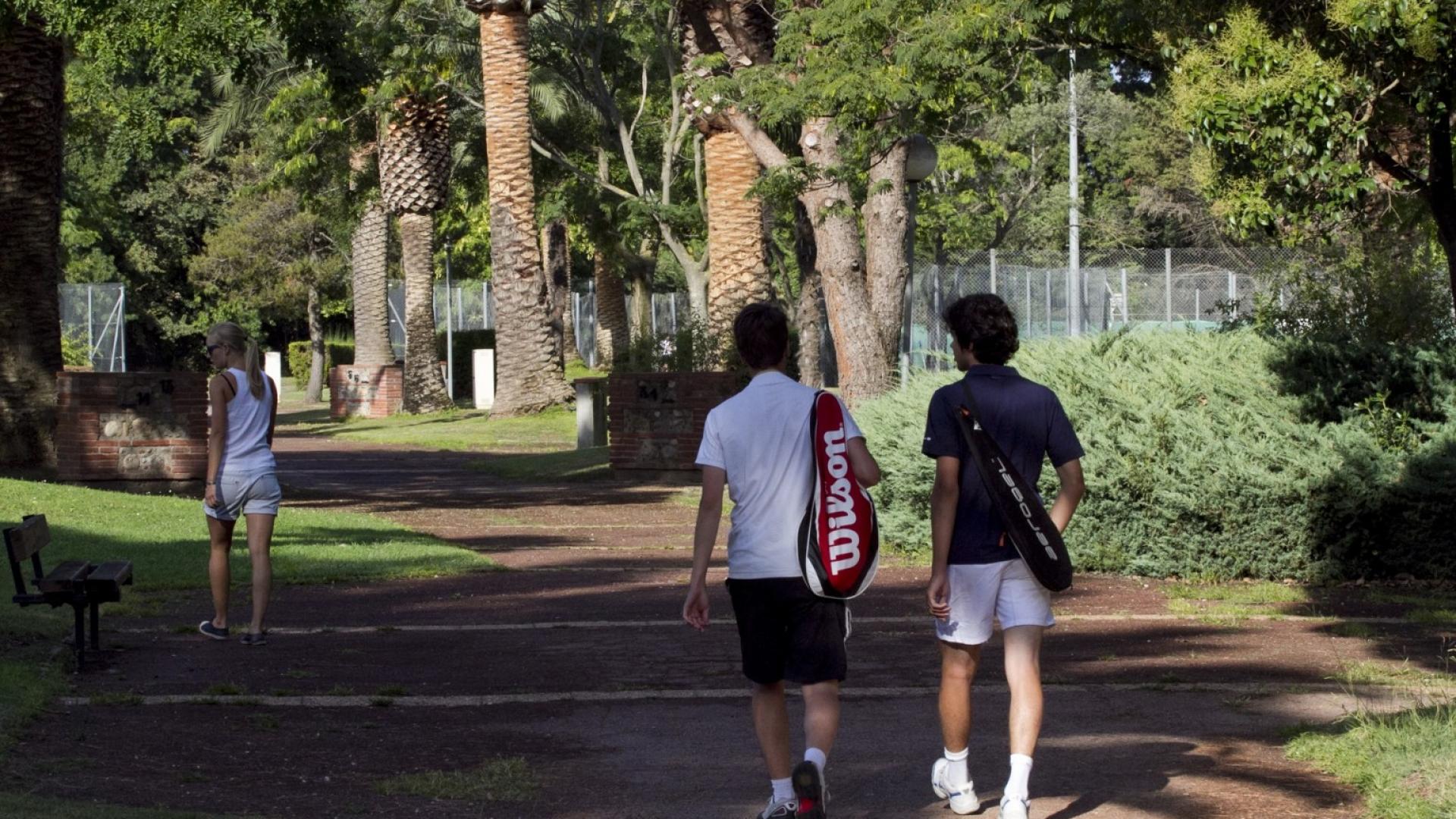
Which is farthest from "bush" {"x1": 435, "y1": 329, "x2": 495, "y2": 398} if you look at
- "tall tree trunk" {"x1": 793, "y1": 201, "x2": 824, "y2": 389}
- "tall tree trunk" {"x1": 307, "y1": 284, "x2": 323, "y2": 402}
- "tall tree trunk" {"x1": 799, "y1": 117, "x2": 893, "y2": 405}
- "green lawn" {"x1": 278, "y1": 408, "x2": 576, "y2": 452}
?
"tall tree trunk" {"x1": 799, "y1": 117, "x2": 893, "y2": 405}

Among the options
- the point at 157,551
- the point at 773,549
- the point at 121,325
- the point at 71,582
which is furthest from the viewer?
the point at 121,325

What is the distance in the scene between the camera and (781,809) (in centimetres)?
555

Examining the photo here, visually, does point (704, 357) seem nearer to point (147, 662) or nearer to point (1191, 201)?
point (147, 662)

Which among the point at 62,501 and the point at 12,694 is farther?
the point at 62,501

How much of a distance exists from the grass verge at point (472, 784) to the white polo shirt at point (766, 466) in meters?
1.19

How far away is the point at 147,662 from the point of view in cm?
888

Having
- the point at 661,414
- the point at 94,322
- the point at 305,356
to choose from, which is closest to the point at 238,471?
the point at 661,414

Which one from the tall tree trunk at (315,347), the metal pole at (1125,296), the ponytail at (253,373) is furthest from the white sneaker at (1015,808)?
the tall tree trunk at (315,347)

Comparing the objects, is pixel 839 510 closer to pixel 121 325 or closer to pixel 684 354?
pixel 684 354

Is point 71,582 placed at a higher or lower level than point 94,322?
lower

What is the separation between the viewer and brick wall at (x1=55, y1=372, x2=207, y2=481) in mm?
18172

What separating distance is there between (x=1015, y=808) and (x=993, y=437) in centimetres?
117

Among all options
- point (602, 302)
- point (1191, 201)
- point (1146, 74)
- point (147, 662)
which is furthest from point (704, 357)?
point (1191, 201)

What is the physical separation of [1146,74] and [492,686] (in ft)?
56.4
